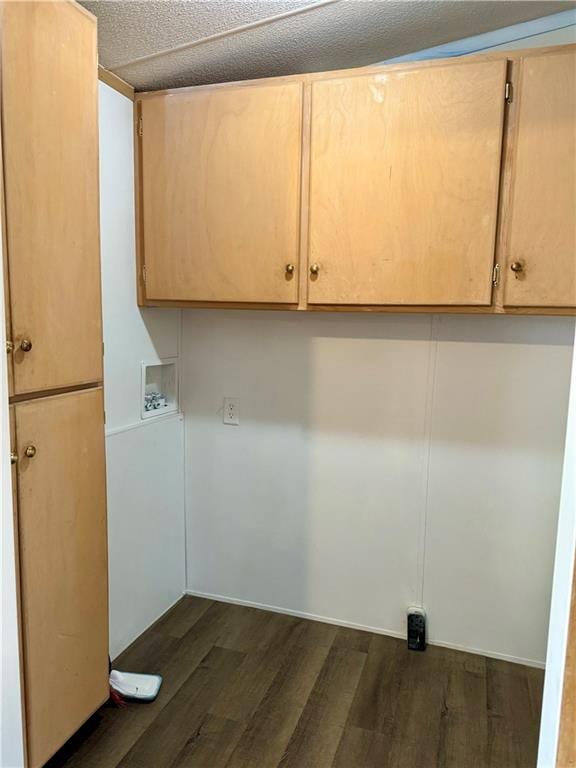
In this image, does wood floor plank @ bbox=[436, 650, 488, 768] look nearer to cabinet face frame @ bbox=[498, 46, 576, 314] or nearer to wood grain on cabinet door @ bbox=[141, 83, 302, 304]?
cabinet face frame @ bbox=[498, 46, 576, 314]

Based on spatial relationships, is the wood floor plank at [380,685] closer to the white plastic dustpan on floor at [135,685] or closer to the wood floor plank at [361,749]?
the wood floor plank at [361,749]

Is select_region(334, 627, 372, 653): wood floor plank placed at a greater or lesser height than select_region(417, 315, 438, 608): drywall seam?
lesser

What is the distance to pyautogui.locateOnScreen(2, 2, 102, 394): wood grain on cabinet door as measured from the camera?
1.20m

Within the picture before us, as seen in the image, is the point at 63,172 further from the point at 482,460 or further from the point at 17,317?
the point at 482,460

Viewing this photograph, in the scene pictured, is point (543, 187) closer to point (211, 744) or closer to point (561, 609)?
point (561, 609)

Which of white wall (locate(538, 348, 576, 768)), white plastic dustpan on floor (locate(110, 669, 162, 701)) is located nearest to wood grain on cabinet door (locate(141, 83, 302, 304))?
white wall (locate(538, 348, 576, 768))

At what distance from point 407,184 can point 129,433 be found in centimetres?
143

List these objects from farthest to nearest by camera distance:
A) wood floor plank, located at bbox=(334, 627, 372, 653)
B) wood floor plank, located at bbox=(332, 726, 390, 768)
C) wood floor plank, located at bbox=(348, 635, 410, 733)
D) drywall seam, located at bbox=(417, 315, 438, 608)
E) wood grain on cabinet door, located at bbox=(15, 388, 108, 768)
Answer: wood floor plank, located at bbox=(334, 627, 372, 653), drywall seam, located at bbox=(417, 315, 438, 608), wood floor plank, located at bbox=(348, 635, 410, 733), wood floor plank, located at bbox=(332, 726, 390, 768), wood grain on cabinet door, located at bbox=(15, 388, 108, 768)

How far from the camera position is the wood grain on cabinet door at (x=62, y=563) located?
1.33 metres

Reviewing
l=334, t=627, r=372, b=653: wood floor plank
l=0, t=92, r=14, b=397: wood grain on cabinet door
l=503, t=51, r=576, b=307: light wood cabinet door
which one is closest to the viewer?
l=0, t=92, r=14, b=397: wood grain on cabinet door

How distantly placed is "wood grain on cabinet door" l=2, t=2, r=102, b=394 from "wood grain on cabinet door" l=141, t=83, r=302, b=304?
52 centimetres

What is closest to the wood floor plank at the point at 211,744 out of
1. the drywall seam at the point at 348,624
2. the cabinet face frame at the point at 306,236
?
the drywall seam at the point at 348,624

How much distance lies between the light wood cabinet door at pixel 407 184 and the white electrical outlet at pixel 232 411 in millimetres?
806

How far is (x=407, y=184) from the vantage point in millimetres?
1698
